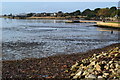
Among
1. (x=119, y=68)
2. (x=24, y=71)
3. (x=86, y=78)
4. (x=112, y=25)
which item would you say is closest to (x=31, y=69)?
(x=24, y=71)

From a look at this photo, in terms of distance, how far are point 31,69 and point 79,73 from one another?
3.08 meters

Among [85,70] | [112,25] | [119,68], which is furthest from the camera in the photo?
[112,25]

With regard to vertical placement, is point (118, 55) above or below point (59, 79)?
above

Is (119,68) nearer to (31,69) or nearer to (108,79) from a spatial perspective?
(108,79)

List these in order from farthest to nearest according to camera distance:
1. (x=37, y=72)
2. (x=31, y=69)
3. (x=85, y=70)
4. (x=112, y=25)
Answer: (x=112, y=25) → (x=31, y=69) → (x=37, y=72) → (x=85, y=70)

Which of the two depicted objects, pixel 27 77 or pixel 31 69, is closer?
pixel 27 77

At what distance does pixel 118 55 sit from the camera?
1141 centimetres

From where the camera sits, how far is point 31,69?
1212cm

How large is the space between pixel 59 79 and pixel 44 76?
877mm

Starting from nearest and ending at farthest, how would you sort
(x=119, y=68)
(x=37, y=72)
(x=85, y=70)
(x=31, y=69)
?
(x=119, y=68) → (x=85, y=70) → (x=37, y=72) → (x=31, y=69)

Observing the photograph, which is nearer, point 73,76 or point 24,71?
point 73,76

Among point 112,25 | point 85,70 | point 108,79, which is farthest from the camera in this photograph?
point 112,25

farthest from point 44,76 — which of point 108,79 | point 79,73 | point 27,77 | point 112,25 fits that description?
point 112,25

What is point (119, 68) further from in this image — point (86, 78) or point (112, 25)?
point (112, 25)
